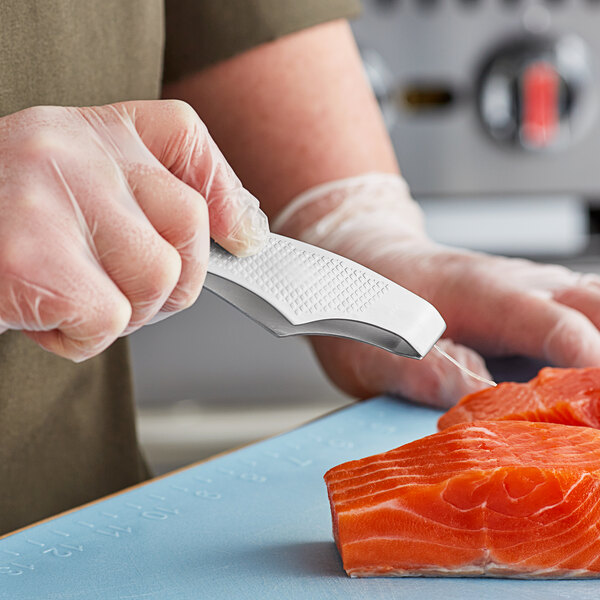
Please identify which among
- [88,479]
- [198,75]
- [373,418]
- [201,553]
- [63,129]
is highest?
[63,129]

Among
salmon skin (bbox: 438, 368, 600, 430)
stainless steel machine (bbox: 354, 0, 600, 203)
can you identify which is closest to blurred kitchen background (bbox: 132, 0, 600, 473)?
stainless steel machine (bbox: 354, 0, 600, 203)

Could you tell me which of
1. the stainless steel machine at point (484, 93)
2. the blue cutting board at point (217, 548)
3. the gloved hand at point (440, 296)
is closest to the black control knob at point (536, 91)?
the stainless steel machine at point (484, 93)

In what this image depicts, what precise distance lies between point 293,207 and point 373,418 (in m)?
0.40

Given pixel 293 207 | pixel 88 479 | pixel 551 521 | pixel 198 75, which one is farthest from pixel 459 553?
pixel 198 75

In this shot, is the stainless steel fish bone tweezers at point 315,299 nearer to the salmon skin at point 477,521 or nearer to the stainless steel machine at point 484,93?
the salmon skin at point 477,521

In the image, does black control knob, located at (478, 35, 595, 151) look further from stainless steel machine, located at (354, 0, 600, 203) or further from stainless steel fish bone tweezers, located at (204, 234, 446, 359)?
stainless steel fish bone tweezers, located at (204, 234, 446, 359)

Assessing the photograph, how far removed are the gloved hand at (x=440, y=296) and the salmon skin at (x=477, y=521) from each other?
45 cm

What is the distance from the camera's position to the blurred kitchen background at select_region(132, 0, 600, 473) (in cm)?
242

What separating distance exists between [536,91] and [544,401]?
145cm

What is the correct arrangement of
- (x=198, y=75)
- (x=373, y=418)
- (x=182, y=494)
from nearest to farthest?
(x=182, y=494), (x=373, y=418), (x=198, y=75)

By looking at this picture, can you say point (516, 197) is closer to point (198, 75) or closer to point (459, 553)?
point (198, 75)

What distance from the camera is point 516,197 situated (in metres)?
2.50

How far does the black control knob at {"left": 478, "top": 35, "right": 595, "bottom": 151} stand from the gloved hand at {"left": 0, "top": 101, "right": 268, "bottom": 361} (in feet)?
5.71

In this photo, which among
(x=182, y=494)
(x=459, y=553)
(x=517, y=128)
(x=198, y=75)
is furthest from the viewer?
(x=517, y=128)
